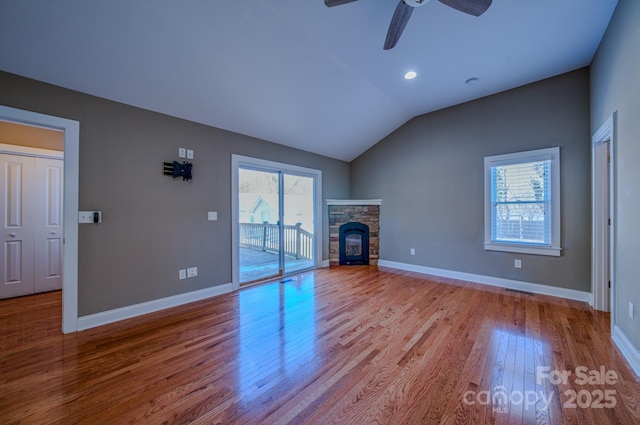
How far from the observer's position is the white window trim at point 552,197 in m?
3.58

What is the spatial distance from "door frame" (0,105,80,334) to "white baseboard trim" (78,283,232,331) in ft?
0.38

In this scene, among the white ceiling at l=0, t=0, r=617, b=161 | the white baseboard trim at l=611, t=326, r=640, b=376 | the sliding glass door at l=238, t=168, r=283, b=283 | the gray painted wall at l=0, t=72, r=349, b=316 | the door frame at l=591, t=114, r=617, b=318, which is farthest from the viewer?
the sliding glass door at l=238, t=168, r=283, b=283

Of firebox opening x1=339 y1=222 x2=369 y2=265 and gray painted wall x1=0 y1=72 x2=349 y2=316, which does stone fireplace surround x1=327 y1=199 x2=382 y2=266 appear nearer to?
firebox opening x1=339 y1=222 x2=369 y2=265

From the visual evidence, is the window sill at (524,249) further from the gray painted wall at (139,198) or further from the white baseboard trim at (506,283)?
the gray painted wall at (139,198)

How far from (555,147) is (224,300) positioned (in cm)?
519

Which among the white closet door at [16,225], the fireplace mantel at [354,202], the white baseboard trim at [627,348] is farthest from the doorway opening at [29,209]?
the white baseboard trim at [627,348]

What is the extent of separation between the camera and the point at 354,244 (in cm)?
575

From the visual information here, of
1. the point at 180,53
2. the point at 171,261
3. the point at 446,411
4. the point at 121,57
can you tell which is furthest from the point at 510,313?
the point at 121,57

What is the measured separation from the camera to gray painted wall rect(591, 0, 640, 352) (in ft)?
6.51

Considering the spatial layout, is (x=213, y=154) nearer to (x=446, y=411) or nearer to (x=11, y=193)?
(x=11, y=193)

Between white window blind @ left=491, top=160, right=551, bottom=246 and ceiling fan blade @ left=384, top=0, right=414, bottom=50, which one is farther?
white window blind @ left=491, top=160, right=551, bottom=246

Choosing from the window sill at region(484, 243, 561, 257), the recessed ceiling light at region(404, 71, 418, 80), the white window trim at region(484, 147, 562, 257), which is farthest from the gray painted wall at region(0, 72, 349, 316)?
the window sill at region(484, 243, 561, 257)

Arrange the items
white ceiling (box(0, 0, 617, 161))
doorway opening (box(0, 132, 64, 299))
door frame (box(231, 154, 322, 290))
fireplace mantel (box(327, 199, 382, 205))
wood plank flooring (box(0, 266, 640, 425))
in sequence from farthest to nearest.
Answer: fireplace mantel (box(327, 199, 382, 205)) < door frame (box(231, 154, 322, 290)) < doorway opening (box(0, 132, 64, 299)) < white ceiling (box(0, 0, 617, 161)) < wood plank flooring (box(0, 266, 640, 425))

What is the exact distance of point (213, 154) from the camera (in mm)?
3732
